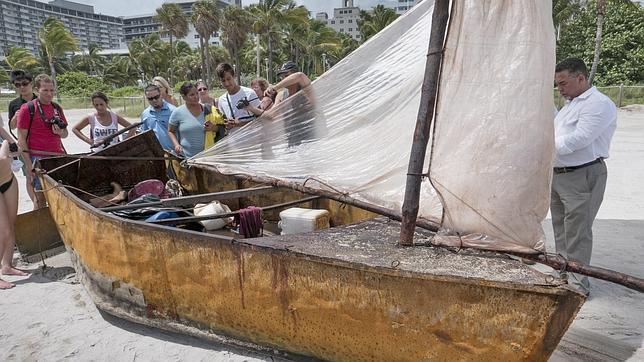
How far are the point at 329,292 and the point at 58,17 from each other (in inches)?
6277

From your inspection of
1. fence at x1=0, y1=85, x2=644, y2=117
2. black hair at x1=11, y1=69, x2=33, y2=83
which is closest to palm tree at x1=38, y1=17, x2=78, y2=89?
fence at x1=0, y1=85, x2=644, y2=117

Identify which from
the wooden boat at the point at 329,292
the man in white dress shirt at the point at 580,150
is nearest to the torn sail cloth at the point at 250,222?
the wooden boat at the point at 329,292

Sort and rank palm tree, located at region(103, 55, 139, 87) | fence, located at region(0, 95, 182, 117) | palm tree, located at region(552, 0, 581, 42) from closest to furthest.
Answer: fence, located at region(0, 95, 182, 117) < palm tree, located at region(552, 0, 581, 42) < palm tree, located at region(103, 55, 139, 87)

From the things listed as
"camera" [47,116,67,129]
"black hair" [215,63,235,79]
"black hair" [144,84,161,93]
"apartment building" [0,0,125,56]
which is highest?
"apartment building" [0,0,125,56]

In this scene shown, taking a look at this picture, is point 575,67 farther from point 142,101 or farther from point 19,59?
point 19,59

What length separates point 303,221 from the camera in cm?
363

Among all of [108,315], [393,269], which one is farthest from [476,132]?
[108,315]

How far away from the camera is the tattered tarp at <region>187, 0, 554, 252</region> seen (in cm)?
221

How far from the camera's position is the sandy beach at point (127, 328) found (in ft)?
9.96

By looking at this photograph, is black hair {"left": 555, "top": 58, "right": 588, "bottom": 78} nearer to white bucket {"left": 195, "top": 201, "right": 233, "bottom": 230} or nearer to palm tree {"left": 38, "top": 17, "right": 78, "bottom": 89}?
white bucket {"left": 195, "top": 201, "right": 233, "bottom": 230}

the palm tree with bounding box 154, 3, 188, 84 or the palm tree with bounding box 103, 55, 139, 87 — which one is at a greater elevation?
the palm tree with bounding box 154, 3, 188, 84

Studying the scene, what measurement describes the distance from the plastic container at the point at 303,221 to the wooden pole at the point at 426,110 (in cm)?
118

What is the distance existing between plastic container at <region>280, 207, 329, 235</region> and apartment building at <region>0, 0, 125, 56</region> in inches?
4939

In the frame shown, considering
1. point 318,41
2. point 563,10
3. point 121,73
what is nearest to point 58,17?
point 121,73
